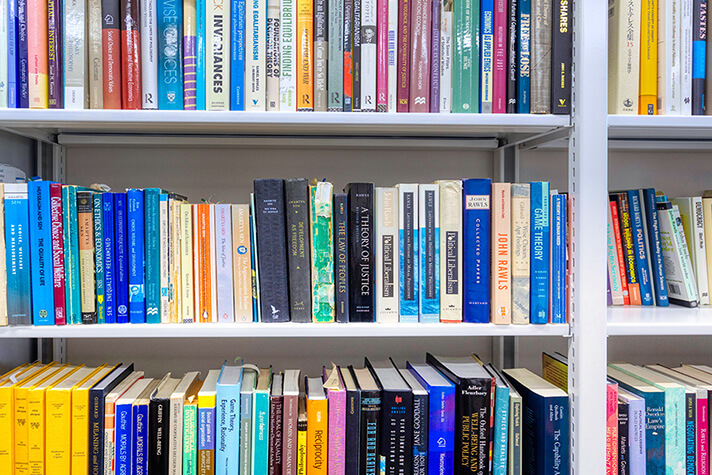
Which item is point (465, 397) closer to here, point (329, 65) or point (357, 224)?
point (357, 224)

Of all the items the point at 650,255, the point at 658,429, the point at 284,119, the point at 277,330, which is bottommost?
the point at 658,429

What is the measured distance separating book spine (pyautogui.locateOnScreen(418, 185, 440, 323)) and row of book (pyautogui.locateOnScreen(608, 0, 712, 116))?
392 mm

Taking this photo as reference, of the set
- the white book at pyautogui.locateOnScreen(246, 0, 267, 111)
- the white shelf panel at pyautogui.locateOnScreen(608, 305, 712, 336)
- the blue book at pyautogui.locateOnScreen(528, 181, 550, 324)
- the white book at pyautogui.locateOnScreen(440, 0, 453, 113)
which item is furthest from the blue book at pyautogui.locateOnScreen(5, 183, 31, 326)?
the white shelf panel at pyautogui.locateOnScreen(608, 305, 712, 336)

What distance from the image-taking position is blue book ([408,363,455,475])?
0.93 m

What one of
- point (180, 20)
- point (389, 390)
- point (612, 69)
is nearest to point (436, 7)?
point (612, 69)

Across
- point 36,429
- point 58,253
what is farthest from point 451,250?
point 36,429

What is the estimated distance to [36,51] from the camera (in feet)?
2.91

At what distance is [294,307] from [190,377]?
0.31m

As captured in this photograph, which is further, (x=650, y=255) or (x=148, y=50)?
(x=650, y=255)

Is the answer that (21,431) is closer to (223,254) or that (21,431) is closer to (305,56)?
(223,254)

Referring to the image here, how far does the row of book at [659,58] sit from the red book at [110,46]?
933 millimetres

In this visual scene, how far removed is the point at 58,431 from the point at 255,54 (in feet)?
2.57

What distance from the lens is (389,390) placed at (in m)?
0.93

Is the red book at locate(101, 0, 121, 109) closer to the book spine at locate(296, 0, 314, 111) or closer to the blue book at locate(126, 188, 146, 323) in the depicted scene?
the blue book at locate(126, 188, 146, 323)
